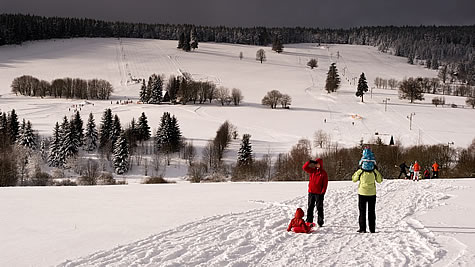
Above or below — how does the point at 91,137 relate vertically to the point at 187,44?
below

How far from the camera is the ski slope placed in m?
79.9

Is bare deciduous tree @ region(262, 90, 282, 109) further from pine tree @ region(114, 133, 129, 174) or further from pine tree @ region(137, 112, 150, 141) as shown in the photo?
pine tree @ region(114, 133, 129, 174)

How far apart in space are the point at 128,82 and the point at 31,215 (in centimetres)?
13121

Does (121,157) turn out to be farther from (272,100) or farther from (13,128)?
(272,100)

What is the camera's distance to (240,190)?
1736cm

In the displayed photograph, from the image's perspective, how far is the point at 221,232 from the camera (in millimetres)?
9156

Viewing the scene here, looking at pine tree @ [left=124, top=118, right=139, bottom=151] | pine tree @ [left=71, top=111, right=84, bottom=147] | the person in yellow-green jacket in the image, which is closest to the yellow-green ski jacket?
the person in yellow-green jacket

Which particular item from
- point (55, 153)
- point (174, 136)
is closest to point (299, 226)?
point (55, 153)

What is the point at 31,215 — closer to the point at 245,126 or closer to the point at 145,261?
the point at 145,261

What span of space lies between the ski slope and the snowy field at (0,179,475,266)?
54.4 metres

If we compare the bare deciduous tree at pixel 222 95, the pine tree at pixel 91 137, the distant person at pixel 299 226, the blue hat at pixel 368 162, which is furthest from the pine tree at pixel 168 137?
the blue hat at pixel 368 162

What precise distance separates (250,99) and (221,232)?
108794 mm

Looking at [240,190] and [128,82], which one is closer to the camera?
[240,190]

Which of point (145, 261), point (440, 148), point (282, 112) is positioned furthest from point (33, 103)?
point (145, 261)
